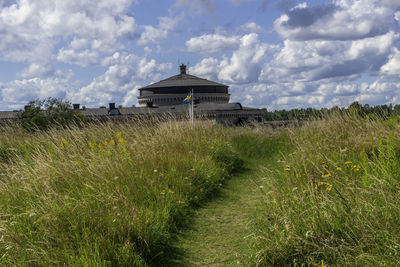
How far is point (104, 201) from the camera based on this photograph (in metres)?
4.97

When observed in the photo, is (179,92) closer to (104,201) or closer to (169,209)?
(169,209)

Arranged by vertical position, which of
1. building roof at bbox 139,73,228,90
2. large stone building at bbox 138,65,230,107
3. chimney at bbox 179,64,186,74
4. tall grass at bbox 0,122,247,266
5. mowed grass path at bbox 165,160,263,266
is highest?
chimney at bbox 179,64,186,74

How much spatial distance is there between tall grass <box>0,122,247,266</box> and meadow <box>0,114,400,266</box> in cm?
2

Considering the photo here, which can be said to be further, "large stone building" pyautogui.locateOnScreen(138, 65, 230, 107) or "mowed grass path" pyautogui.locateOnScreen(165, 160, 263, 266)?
"large stone building" pyautogui.locateOnScreen(138, 65, 230, 107)

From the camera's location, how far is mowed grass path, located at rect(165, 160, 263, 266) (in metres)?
4.51

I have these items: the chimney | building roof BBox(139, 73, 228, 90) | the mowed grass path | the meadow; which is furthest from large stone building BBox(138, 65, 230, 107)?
the mowed grass path

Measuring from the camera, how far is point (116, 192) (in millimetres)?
5570

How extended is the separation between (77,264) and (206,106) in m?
80.4

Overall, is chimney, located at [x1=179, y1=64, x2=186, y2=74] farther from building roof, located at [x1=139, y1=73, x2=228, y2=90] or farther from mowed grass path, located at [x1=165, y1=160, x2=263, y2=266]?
mowed grass path, located at [x1=165, y1=160, x2=263, y2=266]

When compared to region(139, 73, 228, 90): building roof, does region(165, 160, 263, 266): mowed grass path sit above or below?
below

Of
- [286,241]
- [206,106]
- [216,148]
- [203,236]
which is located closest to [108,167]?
[203,236]

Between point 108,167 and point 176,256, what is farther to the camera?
point 108,167

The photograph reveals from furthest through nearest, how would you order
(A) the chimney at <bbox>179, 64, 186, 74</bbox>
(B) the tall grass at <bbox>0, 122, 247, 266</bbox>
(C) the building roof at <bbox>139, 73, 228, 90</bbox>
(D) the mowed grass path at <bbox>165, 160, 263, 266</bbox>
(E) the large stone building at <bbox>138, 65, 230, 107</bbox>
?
(A) the chimney at <bbox>179, 64, 186, 74</bbox> → (C) the building roof at <bbox>139, 73, 228, 90</bbox> → (E) the large stone building at <bbox>138, 65, 230, 107</bbox> → (D) the mowed grass path at <bbox>165, 160, 263, 266</bbox> → (B) the tall grass at <bbox>0, 122, 247, 266</bbox>

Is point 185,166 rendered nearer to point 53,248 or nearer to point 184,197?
point 184,197
